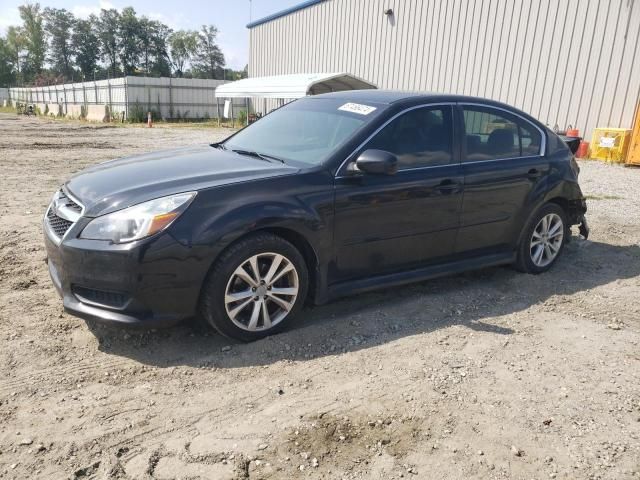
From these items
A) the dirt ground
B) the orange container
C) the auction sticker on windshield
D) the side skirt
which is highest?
the auction sticker on windshield

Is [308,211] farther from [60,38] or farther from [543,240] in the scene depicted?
[60,38]

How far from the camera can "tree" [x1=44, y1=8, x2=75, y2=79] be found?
91.2 m

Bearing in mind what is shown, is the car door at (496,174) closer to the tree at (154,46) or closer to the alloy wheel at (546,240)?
the alloy wheel at (546,240)

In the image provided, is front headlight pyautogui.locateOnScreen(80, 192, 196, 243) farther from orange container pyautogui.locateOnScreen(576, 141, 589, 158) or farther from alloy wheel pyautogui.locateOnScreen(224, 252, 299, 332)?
orange container pyautogui.locateOnScreen(576, 141, 589, 158)

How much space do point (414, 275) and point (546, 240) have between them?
178 cm

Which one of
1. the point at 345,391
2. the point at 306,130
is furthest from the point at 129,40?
the point at 345,391

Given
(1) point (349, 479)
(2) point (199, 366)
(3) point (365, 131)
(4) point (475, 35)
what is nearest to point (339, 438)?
(1) point (349, 479)

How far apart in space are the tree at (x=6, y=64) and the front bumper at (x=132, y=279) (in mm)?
98725

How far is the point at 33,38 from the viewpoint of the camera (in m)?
85.4

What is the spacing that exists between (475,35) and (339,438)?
15.7 metres

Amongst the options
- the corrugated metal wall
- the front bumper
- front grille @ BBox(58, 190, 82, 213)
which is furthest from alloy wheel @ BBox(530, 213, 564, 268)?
the corrugated metal wall

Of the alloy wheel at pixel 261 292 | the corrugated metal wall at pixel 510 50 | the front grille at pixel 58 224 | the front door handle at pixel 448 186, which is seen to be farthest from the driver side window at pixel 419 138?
the corrugated metal wall at pixel 510 50

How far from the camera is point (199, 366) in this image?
332 centimetres

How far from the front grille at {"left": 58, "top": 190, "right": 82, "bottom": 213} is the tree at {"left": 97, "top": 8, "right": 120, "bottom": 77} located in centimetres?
9664
